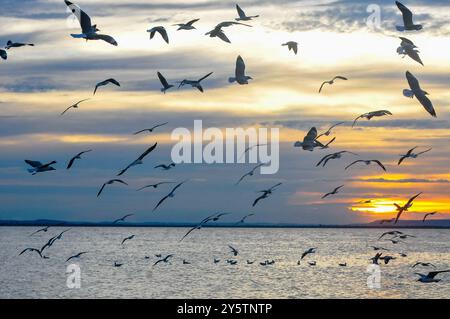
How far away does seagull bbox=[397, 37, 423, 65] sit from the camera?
26.9 meters

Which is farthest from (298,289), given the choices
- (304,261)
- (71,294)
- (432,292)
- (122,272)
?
(304,261)

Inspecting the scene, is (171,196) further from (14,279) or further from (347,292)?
(14,279)

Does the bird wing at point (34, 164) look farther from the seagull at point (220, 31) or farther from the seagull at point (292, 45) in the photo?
the seagull at point (292, 45)

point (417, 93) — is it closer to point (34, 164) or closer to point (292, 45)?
point (292, 45)

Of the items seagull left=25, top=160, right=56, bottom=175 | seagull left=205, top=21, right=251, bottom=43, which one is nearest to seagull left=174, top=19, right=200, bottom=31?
seagull left=205, top=21, right=251, bottom=43

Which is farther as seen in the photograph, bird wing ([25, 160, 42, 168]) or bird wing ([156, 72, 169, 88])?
bird wing ([156, 72, 169, 88])

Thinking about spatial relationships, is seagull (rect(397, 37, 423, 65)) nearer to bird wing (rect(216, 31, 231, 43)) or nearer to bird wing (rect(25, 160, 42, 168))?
bird wing (rect(216, 31, 231, 43))

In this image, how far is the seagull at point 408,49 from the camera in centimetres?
2691

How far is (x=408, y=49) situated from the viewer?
27.4 metres

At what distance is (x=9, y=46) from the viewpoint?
1184 inches

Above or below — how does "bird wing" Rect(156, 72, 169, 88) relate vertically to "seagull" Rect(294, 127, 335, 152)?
above

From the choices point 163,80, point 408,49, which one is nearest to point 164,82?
point 163,80

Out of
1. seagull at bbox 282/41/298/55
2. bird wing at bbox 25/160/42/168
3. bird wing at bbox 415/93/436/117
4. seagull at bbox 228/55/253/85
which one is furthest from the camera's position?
seagull at bbox 282/41/298/55

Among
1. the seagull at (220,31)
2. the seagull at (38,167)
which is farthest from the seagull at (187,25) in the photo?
the seagull at (38,167)
